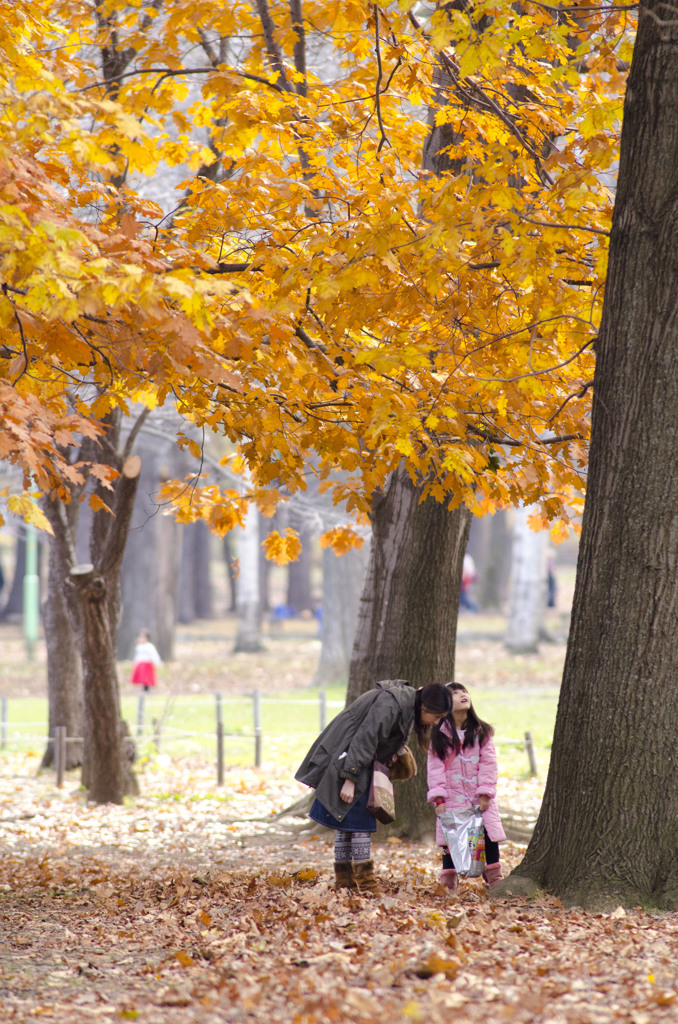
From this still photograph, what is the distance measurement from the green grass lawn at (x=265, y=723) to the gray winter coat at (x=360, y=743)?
6.82 metres

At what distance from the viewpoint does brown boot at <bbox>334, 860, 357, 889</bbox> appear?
546 centimetres

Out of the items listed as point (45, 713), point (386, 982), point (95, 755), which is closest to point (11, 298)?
point (386, 982)

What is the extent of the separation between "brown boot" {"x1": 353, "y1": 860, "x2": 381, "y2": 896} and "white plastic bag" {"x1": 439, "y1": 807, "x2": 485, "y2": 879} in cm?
52

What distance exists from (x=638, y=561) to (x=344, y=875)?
7.91ft

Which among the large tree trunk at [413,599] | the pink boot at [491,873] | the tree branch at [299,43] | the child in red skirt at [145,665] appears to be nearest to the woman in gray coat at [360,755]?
the pink boot at [491,873]

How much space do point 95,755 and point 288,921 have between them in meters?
6.09

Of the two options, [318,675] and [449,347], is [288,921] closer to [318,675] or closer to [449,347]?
[449,347]

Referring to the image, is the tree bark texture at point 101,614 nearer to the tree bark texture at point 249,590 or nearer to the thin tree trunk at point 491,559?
the tree bark texture at point 249,590

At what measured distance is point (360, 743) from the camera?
525cm

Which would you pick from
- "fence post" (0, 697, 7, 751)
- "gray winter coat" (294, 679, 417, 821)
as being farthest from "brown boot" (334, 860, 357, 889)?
"fence post" (0, 697, 7, 751)

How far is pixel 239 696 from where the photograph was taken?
64.2 ft

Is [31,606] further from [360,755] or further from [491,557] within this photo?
[360,755]

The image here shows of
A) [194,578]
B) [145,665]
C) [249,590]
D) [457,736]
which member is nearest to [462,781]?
[457,736]

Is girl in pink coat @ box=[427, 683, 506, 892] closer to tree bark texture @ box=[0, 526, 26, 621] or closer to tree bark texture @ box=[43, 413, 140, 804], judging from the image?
tree bark texture @ box=[43, 413, 140, 804]
